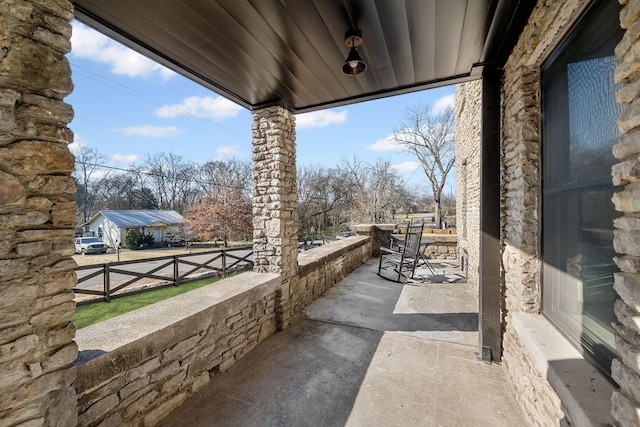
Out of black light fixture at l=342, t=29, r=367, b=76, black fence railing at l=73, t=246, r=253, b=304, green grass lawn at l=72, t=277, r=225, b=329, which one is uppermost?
black light fixture at l=342, t=29, r=367, b=76

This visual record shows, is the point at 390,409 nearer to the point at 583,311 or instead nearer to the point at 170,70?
the point at 583,311

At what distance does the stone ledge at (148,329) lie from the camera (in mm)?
1413

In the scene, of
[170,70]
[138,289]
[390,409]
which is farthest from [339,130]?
[390,409]

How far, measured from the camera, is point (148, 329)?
5.66 ft

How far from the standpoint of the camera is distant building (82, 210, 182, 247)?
55.9ft

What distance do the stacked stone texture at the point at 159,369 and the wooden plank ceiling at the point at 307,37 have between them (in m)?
2.11

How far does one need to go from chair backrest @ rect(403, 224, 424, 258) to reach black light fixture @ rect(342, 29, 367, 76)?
11.2 feet

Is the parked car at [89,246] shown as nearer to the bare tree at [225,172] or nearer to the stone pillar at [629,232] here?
the bare tree at [225,172]

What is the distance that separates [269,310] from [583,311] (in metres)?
2.65

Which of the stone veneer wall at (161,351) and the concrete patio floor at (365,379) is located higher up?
the stone veneer wall at (161,351)

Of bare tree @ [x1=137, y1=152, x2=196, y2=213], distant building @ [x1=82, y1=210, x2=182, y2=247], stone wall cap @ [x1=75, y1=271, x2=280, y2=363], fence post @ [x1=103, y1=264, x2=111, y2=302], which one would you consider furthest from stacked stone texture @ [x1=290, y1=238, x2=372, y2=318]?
bare tree @ [x1=137, y1=152, x2=196, y2=213]

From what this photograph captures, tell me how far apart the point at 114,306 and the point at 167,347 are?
5948 mm

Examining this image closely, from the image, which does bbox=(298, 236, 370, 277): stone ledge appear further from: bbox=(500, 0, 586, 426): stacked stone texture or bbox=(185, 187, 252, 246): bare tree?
bbox=(185, 187, 252, 246): bare tree

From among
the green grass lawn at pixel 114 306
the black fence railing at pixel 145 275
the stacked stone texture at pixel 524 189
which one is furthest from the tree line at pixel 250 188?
the stacked stone texture at pixel 524 189
